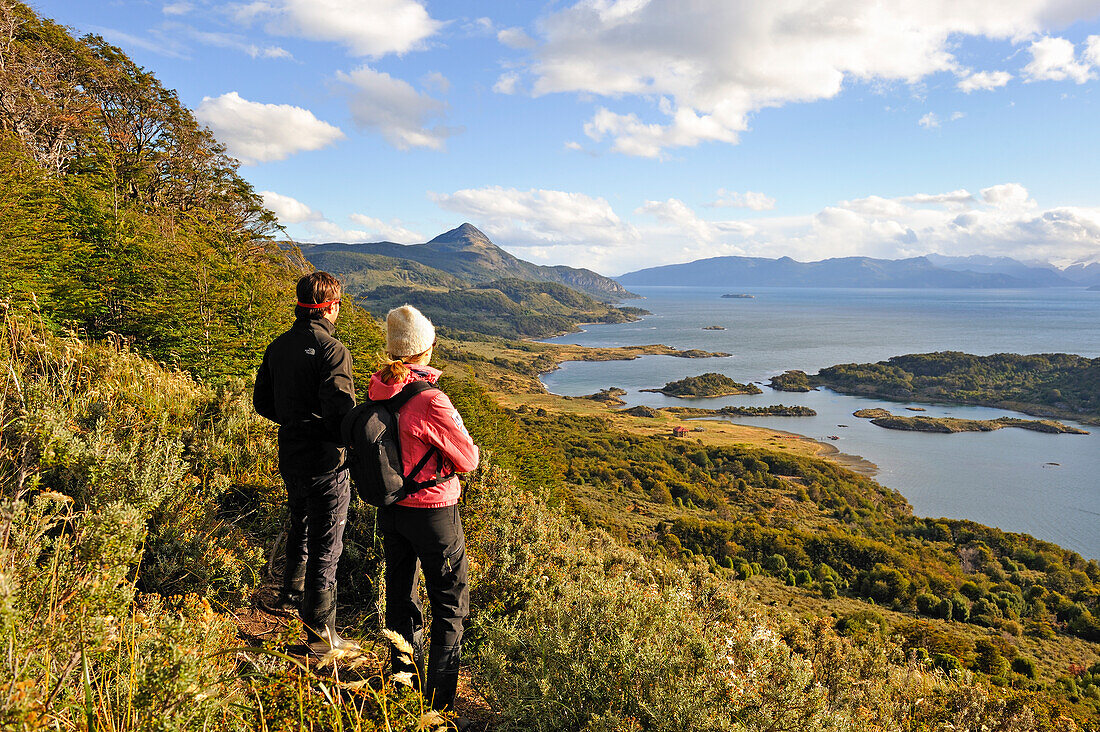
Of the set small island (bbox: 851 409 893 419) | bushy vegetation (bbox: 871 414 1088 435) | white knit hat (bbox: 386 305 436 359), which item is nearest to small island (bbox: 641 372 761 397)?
small island (bbox: 851 409 893 419)

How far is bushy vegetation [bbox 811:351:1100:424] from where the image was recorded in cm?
9400

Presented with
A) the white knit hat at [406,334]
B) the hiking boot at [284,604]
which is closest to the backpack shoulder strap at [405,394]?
the white knit hat at [406,334]

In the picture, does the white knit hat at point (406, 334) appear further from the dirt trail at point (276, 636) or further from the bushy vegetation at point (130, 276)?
the bushy vegetation at point (130, 276)

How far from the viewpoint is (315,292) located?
3.05 metres

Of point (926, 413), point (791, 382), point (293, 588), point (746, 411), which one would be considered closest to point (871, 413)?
point (926, 413)

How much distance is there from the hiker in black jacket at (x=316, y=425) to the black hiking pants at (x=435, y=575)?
1.56ft

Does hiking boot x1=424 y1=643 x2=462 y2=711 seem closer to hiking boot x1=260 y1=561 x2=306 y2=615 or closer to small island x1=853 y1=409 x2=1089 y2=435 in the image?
hiking boot x1=260 y1=561 x2=306 y2=615

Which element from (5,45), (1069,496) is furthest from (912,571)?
(5,45)

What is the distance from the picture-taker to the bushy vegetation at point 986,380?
3701 inches

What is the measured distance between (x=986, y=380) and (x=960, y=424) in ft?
107

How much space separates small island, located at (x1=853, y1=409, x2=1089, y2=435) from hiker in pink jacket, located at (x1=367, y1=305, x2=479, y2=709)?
9248 centimetres

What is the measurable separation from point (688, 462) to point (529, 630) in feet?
190

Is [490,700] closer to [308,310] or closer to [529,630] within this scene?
[529,630]

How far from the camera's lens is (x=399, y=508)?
8.59ft
